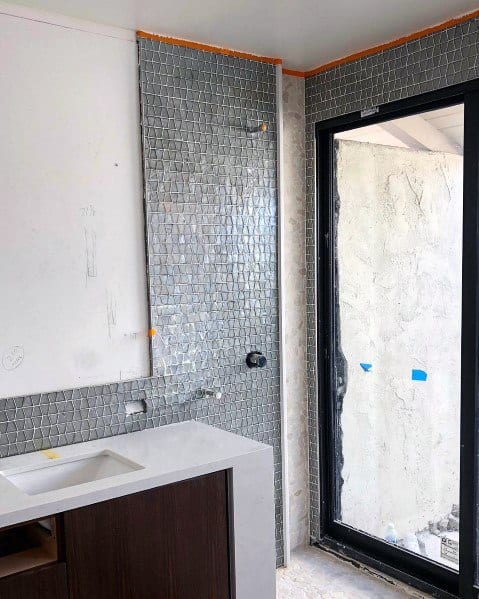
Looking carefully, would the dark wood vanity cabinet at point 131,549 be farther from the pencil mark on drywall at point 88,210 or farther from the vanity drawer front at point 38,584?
the pencil mark on drywall at point 88,210

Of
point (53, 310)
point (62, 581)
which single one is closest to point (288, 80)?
point (53, 310)

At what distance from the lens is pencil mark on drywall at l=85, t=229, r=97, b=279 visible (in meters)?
2.23

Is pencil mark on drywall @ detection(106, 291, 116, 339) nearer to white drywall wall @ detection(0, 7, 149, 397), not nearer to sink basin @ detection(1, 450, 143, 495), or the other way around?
white drywall wall @ detection(0, 7, 149, 397)

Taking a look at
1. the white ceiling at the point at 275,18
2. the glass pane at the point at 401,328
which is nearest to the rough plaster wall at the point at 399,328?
the glass pane at the point at 401,328

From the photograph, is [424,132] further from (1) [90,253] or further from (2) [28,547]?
(2) [28,547]

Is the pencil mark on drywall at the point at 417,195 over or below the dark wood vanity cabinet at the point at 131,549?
over

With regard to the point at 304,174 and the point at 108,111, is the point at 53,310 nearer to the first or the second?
the point at 108,111

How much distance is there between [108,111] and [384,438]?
1774 mm

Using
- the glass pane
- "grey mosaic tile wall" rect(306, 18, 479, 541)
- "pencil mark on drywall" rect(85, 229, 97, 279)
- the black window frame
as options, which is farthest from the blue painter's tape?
"pencil mark on drywall" rect(85, 229, 97, 279)

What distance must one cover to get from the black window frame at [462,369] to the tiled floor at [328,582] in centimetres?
7

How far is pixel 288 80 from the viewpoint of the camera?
2797 mm

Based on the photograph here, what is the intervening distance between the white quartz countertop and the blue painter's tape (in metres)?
0.83

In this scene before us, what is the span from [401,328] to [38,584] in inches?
66.8

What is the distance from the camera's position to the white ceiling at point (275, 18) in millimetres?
2064
